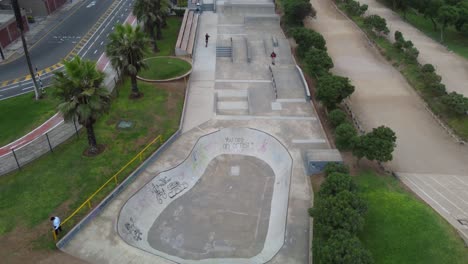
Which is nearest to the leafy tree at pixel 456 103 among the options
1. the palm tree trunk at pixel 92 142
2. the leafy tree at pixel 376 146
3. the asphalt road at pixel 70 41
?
the leafy tree at pixel 376 146

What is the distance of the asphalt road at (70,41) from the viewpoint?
1923 inches

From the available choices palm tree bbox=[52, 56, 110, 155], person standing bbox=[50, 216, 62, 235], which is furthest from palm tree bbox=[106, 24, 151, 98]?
person standing bbox=[50, 216, 62, 235]

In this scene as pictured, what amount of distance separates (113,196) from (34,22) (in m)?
51.2

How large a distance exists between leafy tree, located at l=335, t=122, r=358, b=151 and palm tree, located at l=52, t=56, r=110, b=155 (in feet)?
64.6

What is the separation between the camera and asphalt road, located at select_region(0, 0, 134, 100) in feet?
160

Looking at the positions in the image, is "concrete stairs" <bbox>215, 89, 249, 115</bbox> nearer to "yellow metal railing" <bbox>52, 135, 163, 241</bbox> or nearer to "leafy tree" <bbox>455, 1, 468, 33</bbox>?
"yellow metal railing" <bbox>52, 135, 163, 241</bbox>

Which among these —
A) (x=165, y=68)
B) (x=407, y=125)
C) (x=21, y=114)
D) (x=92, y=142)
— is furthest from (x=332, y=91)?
(x=21, y=114)

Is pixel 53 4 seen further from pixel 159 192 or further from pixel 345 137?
pixel 345 137

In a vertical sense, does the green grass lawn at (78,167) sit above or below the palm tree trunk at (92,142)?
below

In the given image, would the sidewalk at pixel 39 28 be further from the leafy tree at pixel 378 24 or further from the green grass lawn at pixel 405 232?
the leafy tree at pixel 378 24

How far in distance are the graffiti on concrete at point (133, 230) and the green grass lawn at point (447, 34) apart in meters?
50.0

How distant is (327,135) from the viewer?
38.1m

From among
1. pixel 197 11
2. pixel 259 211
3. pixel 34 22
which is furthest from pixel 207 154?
pixel 34 22

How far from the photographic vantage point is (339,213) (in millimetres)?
24469
